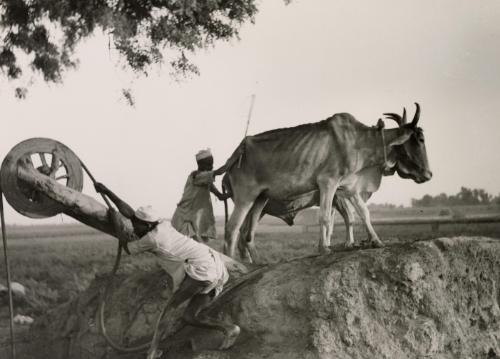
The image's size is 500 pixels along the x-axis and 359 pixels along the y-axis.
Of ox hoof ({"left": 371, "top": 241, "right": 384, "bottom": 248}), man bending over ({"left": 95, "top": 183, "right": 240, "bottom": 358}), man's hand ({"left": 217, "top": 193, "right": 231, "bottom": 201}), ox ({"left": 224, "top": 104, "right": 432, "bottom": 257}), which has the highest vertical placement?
ox ({"left": 224, "top": 104, "right": 432, "bottom": 257})

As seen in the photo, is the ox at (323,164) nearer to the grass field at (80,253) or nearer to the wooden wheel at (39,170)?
the wooden wheel at (39,170)

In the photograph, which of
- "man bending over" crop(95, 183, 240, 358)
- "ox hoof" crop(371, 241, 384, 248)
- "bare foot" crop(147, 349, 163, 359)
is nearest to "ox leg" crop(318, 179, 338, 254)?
"ox hoof" crop(371, 241, 384, 248)

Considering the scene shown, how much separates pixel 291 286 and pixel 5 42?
722 centimetres

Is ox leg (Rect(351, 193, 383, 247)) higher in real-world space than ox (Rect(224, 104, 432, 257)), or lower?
lower

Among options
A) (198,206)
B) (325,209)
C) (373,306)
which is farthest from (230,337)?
(198,206)

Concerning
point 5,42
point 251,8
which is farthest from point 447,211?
point 5,42

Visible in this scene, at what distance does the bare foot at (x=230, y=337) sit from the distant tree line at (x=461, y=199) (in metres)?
10.3

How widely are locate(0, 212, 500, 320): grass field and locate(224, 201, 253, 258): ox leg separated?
435cm

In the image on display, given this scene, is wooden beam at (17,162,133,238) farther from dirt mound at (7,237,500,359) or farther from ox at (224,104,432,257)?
ox at (224,104,432,257)

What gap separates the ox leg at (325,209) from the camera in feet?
28.3

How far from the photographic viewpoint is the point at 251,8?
39.0ft

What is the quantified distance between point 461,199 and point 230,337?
10.7m

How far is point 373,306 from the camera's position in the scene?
7094 millimetres

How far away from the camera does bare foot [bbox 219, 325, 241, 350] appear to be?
6778 mm
